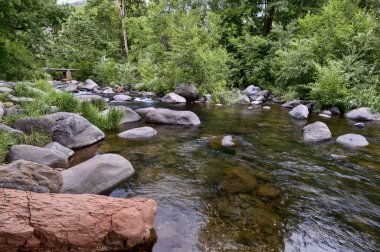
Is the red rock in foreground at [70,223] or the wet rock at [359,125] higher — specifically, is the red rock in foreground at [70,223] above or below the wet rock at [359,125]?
above

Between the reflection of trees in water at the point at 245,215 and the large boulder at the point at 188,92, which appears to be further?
the large boulder at the point at 188,92

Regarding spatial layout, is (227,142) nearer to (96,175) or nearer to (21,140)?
(96,175)

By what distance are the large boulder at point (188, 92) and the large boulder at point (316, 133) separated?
8072mm

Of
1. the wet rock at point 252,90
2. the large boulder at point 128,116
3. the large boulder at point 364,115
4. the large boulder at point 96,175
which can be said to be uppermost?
the large boulder at point 96,175

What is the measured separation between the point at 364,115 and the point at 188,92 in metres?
8.14

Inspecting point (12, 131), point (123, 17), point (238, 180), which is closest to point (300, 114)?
point (238, 180)

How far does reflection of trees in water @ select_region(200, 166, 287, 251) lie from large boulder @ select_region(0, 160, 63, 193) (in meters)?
2.16

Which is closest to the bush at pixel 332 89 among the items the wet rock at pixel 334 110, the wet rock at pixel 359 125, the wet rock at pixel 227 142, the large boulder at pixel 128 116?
the wet rock at pixel 334 110

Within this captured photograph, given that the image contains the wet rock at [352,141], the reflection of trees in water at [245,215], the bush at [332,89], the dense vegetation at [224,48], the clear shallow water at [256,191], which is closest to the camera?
the reflection of trees in water at [245,215]

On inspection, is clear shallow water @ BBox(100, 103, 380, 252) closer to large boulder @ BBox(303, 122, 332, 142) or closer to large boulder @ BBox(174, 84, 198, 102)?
large boulder @ BBox(303, 122, 332, 142)

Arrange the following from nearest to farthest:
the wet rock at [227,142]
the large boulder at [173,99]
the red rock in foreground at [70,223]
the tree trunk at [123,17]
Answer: the red rock in foreground at [70,223] < the wet rock at [227,142] < the large boulder at [173,99] < the tree trunk at [123,17]

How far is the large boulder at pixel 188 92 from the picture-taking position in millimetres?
16203

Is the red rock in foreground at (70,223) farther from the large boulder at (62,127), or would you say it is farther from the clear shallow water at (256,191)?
the large boulder at (62,127)

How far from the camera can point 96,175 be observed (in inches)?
191
